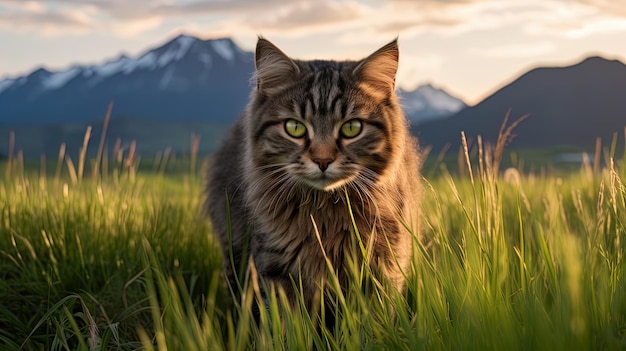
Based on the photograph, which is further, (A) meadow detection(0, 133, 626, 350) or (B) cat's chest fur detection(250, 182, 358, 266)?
(B) cat's chest fur detection(250, 182, 358, 266)

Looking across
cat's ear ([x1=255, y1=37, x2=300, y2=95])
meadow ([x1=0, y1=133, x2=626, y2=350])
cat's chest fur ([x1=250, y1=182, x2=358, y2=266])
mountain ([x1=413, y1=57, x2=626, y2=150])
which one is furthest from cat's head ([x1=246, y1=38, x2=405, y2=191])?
mountain ([x1=413, y1=57, x2=626, y2=150])

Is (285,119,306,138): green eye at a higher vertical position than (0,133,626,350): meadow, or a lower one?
higher

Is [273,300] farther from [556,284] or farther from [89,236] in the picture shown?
[89,236]

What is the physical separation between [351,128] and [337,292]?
1083 millimetres

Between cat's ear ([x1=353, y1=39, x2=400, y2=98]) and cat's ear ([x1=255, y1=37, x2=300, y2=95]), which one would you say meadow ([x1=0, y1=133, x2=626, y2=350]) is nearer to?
cat's ear ([x1=353, y1=39, x2=400, y2=98])

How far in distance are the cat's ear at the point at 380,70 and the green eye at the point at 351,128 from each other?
219 mm

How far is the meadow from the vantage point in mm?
1703

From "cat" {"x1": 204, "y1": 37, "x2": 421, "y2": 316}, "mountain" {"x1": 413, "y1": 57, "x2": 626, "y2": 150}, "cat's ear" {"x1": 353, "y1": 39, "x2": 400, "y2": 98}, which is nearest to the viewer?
"cat" {"x1": 204, "y1": 37, "x2": 421, "y2": 316}

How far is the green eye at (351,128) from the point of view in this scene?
279 cm

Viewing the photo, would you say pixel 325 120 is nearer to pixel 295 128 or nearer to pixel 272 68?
pixel 295 128

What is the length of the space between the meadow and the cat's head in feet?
1.24

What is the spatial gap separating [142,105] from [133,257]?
298 ft

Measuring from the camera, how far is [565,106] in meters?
45.3

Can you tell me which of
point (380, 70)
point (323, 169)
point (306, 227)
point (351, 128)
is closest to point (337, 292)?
point (323, 169)
